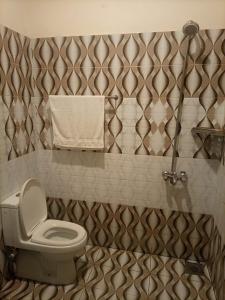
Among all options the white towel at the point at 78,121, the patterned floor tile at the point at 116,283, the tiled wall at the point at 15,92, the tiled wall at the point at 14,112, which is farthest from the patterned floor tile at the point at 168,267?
the tiled wall at the point at 15,92

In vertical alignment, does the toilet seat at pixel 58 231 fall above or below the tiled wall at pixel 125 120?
below

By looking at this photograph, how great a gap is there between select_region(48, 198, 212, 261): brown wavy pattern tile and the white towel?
1.98ft

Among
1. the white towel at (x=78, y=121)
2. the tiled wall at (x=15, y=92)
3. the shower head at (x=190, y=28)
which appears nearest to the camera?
the shower head at (x=190, y=28)

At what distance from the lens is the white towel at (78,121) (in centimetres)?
192

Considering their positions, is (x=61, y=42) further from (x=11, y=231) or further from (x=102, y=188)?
(x=11, y=231)

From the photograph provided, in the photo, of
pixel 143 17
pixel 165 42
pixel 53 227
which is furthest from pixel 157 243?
pixel 143 17

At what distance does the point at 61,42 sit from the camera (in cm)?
193

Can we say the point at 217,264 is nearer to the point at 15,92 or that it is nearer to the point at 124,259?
the point at 124,259

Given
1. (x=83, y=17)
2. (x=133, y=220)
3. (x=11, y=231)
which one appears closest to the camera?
(x=11, y=231)

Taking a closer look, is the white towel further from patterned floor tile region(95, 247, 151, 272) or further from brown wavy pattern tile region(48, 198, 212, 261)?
patterned floor tile region(95, 247, 151, 272)

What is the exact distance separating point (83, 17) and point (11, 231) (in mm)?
1796

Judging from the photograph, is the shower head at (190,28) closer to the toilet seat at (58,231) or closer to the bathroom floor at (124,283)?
the toilet seat at (58,231)

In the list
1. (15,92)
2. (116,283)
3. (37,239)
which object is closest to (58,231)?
(37,239)

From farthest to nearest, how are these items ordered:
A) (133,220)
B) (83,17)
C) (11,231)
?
(133,220) → (83,17) → (11,231)
